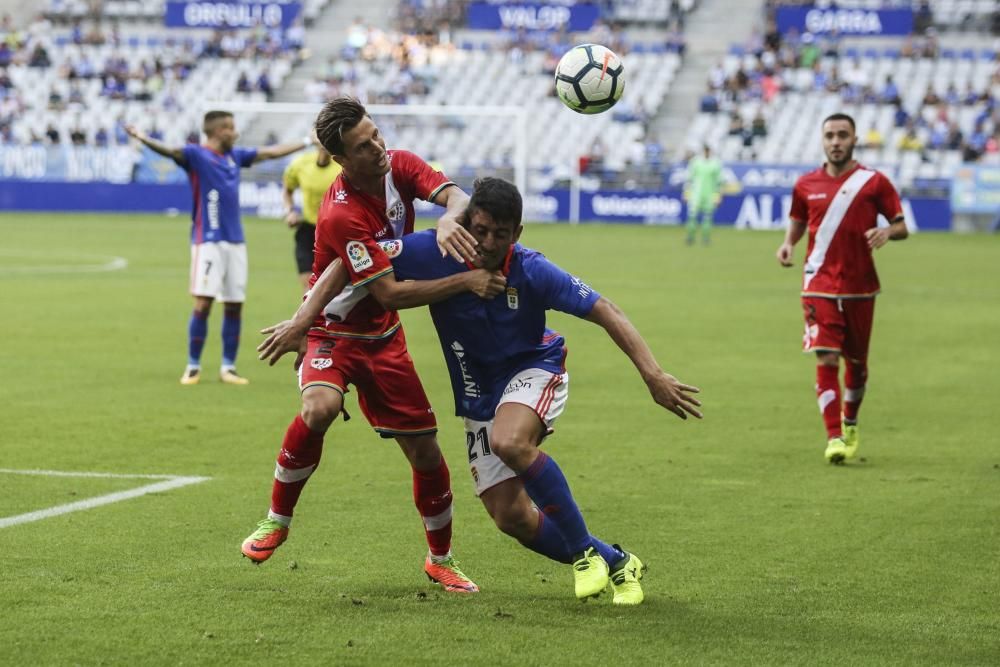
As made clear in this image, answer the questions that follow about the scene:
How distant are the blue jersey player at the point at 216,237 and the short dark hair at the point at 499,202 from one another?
7.75 meters

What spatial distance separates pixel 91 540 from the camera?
706 centimetres

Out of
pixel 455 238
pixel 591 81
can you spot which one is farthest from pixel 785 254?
pixel 455 238

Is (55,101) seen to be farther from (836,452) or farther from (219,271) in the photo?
(836,452)

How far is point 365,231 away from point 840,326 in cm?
498

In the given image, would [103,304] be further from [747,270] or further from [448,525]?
[448,525]

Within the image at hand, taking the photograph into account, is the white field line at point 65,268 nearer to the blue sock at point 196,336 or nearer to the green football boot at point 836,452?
the blue sock at point 196,336

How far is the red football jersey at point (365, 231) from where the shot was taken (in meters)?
6.12

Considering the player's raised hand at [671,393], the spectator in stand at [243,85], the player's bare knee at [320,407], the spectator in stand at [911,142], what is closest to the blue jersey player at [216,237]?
the player's bare knee at [320,407]

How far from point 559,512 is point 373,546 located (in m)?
1.40

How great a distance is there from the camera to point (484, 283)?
589cm

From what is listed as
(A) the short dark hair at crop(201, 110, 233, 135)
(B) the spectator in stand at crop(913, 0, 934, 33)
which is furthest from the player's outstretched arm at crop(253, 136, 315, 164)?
(B) the spectator in stand at crop(913, 0, 934, 33)

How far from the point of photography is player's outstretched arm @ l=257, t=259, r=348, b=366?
6078mm

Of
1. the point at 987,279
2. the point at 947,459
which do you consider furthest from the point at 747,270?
the point at 947,459

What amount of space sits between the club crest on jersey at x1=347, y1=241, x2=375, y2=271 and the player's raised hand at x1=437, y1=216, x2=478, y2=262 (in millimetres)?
371
